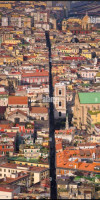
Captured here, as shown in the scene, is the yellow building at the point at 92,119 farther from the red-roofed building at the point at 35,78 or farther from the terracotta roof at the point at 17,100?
the red-roofed building at the point at 35,78

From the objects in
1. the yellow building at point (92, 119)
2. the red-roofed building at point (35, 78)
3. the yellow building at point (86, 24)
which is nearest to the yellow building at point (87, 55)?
the red-roofed building at point (35, 78)

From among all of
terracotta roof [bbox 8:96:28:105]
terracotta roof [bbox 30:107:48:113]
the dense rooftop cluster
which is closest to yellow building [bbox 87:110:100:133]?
the dense rooftop cluster

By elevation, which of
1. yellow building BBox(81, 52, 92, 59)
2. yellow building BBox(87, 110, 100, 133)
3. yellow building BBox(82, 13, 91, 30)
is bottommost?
yellow building BBox(82, 13, 91, 30)

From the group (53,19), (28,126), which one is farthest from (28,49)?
(28,126)

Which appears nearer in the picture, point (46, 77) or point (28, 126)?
point (28, 126)

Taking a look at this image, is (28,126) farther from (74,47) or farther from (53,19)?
(53,19)

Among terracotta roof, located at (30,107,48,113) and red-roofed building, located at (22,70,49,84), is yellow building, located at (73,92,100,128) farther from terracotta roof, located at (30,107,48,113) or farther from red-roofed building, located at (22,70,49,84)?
red-roofed building, located at (22,70,49,84)

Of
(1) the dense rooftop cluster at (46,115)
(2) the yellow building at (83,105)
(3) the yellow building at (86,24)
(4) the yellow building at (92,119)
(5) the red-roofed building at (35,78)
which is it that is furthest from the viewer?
(3) the yellow building at (86,24)

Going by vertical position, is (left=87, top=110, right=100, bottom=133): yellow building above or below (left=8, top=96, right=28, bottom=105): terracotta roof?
below

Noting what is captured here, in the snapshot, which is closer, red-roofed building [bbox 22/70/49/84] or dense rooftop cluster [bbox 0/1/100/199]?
dense rooftop cluster [bbox 0/1/100/199]

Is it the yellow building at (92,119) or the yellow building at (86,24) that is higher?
the yellow building at (92,119)

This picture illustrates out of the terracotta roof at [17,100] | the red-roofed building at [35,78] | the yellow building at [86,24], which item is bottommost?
the yellow building at [86,24]
